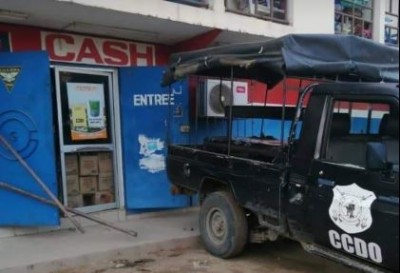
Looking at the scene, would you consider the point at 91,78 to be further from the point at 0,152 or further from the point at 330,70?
the point at 330,70

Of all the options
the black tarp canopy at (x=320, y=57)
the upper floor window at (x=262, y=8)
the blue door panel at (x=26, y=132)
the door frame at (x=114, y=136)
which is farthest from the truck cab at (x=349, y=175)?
the upper floor window at (x=262, y=8)

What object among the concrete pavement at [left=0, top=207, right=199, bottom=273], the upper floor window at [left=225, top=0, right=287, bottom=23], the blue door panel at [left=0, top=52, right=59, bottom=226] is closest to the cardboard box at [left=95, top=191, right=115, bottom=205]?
the concrete pavement at [left=0, top=207, right=199, bottom=273]

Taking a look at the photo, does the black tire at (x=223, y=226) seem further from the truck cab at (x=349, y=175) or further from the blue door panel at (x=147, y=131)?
the blue door panel at (x=147, y=131)

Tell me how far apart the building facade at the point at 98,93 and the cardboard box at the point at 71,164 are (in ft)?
0.05

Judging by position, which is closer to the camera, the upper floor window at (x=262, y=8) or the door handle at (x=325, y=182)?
the door handle at (x=325, y=182)

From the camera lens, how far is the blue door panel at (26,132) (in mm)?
6086

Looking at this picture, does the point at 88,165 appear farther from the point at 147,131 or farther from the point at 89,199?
the point at 147,131

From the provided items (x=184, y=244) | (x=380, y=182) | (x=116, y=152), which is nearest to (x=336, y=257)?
(x=380, y=182)

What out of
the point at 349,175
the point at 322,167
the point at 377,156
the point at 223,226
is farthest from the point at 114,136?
the point at 377,156

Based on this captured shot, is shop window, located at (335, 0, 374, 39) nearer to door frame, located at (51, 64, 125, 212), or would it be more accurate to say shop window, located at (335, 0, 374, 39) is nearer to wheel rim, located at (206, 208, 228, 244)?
door frame, located at (51, 64, 125, 212)

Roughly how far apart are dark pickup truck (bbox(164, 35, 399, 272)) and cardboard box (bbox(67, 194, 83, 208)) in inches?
83.6

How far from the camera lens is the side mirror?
3.68 m

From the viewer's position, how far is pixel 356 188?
13.2ft

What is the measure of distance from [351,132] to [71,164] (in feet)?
13.2
